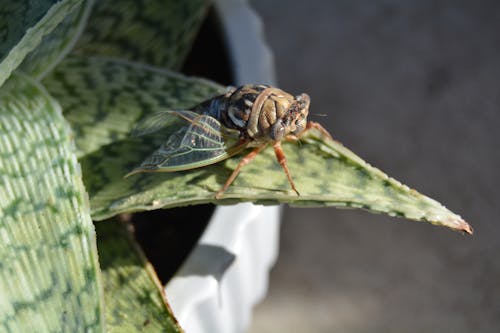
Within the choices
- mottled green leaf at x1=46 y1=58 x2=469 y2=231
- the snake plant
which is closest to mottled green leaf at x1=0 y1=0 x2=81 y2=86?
the snake plant

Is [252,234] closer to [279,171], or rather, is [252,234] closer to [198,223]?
[198,223]

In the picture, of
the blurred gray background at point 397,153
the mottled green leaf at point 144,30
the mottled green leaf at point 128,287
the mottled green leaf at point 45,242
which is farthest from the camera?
the blurred gray background at point 397,153

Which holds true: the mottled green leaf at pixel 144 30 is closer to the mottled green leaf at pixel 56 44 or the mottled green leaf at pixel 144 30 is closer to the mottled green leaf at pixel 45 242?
the mottled green leaf at pixel 56 44

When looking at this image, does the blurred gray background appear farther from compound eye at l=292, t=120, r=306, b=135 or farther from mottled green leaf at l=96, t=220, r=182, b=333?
compound eye at l=292, t=120, r=306, b=135

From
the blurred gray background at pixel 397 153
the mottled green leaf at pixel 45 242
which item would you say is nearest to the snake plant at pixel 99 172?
the mottled green leaf at pixel 45 242

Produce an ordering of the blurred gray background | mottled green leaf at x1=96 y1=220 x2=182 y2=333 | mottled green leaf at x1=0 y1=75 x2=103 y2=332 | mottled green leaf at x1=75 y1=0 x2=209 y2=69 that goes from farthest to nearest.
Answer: the blurred gray background → mottled green leaf at x1=75 y1=0 x2=209 y2=69 → mottled green leaf at x1=96 y1=220 x2=182 y2=333 → mottled green leaf at x1=0 y1=75 x2=103 y2=332

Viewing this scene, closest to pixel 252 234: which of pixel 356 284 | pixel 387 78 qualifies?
pixel 356 284
